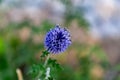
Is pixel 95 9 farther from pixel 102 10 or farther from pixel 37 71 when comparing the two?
pixel 37 71

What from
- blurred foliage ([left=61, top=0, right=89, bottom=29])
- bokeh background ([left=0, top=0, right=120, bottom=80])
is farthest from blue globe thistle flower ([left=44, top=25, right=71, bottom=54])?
blurred foliage ([left=61, top=0, right=89, bottom=29])

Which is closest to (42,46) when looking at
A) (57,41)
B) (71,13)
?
(71,13)

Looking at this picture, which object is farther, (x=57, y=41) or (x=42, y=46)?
(x=42, y=46)

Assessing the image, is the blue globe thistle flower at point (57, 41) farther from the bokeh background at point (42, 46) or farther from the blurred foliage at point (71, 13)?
the blurred foliage at point (71, 13)

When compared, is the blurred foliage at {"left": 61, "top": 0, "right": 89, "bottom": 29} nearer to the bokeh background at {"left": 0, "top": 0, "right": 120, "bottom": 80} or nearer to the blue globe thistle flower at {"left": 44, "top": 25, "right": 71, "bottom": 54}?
the bokeh background at {"left": 0, "top": 0, "right": 120, "bottom": 80}

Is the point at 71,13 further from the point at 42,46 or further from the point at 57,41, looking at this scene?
the point at 57,41

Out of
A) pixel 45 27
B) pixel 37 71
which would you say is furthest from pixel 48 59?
pixel 45 27

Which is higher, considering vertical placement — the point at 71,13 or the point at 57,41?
the point at 71,13

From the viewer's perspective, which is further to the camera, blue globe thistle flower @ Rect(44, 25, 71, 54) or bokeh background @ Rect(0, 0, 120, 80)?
bokeh background @ Rect(0, 0, 120, 80)
